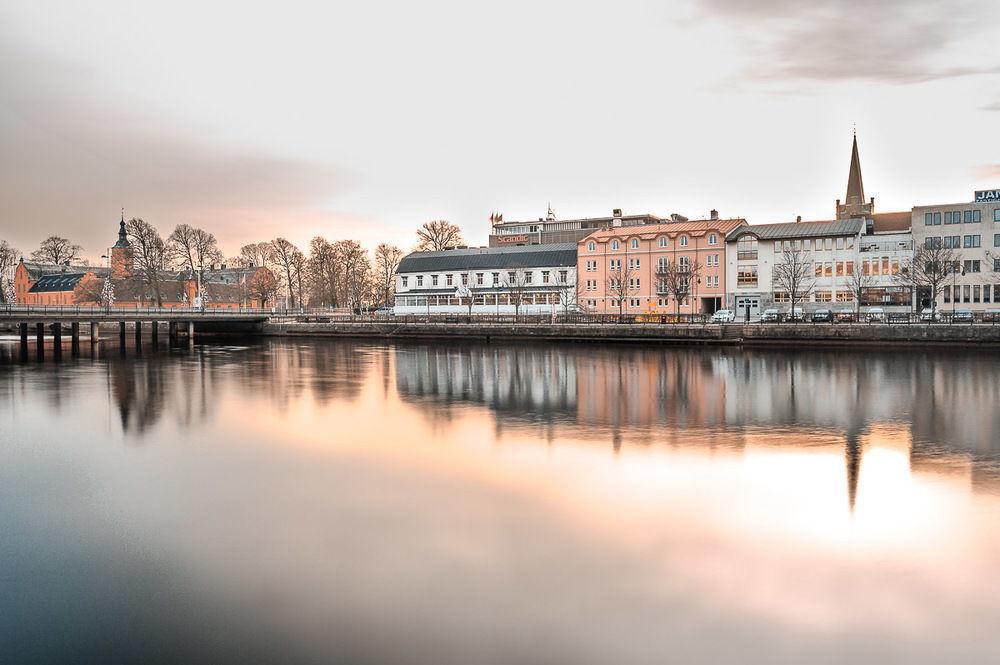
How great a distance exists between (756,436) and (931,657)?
37.0ft

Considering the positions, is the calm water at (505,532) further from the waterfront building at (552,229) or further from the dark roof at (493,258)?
the waterfront building at (552,229)

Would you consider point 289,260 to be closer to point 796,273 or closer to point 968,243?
point 796,273

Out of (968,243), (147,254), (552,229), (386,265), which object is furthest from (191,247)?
(968,243)

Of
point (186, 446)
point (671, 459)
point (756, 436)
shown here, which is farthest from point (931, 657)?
point (186, 446)

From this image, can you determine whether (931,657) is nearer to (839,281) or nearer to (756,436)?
A: (756,436)

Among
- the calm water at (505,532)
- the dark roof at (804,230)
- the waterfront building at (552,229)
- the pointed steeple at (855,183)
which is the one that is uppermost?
the pointed steeple at (855,183)

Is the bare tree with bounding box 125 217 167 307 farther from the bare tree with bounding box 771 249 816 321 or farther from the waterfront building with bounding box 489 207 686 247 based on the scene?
the bare tree with bounding box 771 249 816 321

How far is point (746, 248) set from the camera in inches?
2653

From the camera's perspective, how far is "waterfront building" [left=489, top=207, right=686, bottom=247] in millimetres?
94312

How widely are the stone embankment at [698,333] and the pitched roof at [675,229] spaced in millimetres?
18061

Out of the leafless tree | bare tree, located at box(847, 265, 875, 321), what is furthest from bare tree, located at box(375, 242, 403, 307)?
bare tree, located at box(847, 265, 875, 321)

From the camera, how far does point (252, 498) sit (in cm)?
1309

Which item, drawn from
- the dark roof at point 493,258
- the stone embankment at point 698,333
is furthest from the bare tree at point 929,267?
the dark roof at point 493,258

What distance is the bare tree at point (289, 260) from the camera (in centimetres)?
9769
